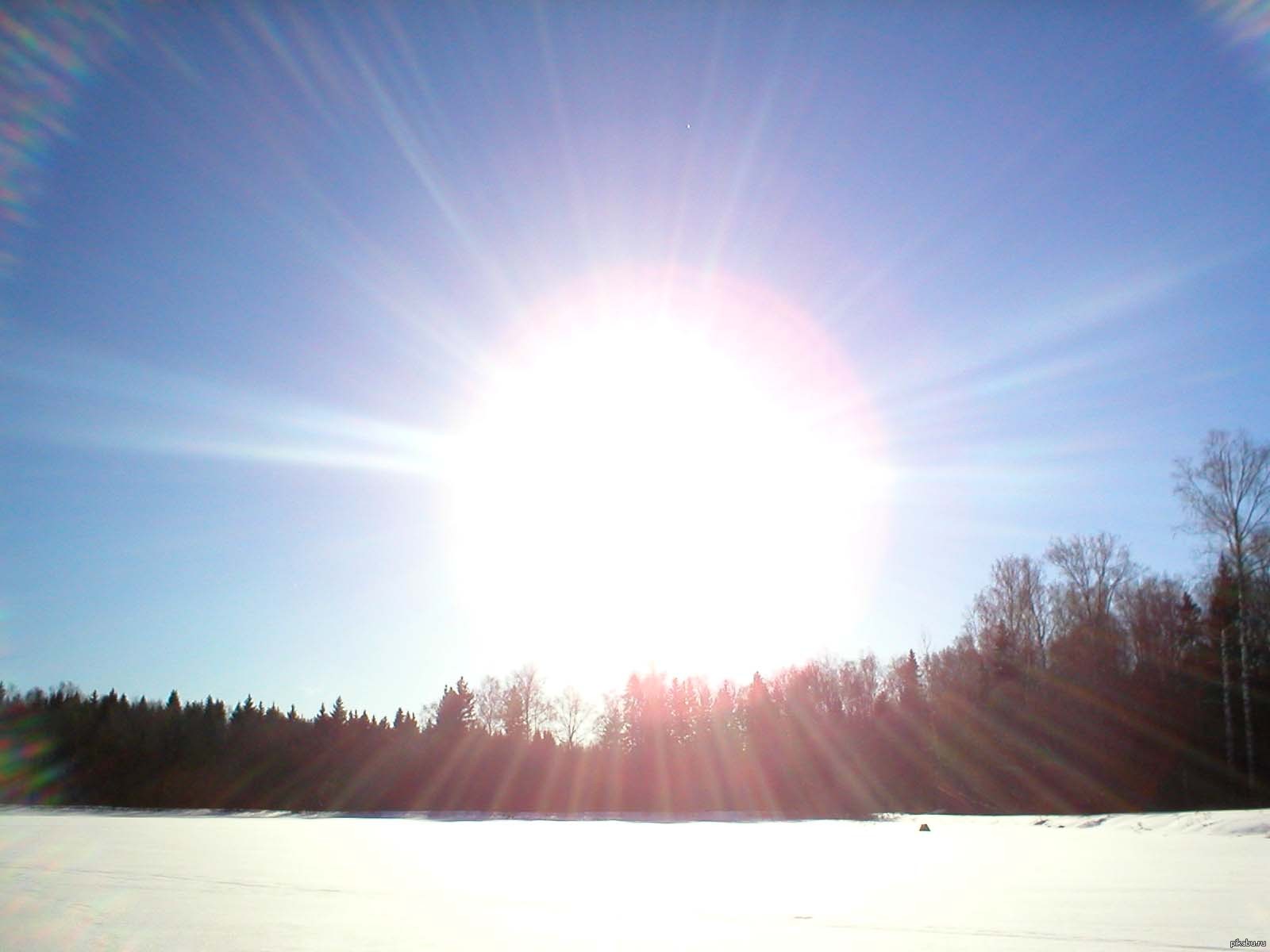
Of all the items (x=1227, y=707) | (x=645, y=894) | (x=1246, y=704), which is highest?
(x=1246, y=704)

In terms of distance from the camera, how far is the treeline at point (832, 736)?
37000 mm

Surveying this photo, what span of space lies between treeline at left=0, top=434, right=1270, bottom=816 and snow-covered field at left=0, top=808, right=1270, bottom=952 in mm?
18414

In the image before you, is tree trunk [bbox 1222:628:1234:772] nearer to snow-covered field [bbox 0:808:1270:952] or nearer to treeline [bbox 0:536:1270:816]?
treeline [bbox 0:536:1270:816]

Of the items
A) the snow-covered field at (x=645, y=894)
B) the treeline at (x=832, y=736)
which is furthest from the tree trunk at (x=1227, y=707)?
the snow-covered field at (x=645, y=894)

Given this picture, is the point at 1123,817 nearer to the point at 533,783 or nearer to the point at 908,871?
the point at 908,871

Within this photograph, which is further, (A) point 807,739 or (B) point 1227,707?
(A) point 807,739

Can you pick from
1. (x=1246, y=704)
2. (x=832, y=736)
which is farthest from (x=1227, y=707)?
(x=832, y=736)

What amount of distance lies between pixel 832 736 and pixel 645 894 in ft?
146

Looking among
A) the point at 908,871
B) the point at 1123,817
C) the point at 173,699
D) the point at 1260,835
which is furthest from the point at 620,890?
the point at 173,699

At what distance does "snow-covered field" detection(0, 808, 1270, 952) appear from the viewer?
796 cm

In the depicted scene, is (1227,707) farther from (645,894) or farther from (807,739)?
(645,894)

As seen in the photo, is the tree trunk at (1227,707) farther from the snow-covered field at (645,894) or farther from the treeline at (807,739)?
the snow-covered field at (645,894)

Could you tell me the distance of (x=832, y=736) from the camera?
52.5 meters

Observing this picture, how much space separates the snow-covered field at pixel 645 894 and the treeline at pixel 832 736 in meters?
18.4
